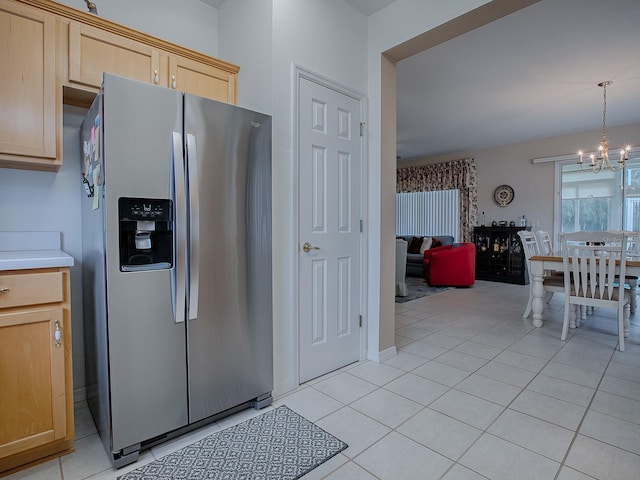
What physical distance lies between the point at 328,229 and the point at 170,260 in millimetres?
1106

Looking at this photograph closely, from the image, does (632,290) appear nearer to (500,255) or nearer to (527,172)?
(500,255)

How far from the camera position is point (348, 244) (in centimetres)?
255

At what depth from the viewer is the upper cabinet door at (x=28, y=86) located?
155cm

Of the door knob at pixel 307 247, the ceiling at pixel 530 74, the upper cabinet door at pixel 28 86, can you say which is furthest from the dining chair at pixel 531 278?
the upper cabinet door at pixel 28 86

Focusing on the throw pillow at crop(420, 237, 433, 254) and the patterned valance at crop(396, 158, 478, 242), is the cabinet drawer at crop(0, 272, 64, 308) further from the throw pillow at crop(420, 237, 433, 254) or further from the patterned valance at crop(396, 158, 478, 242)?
the patterned valance at crop(396, 158, 478, 242)

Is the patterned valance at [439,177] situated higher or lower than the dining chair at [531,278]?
higher

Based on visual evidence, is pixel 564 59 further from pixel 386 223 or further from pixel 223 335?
pixel 223 335

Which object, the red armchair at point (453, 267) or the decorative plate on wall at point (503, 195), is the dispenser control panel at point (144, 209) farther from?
the decorative plate on wall at point (503, 195)

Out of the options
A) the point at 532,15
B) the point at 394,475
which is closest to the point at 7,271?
the point at 394,475

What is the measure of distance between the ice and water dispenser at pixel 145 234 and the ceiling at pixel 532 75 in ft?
9.66

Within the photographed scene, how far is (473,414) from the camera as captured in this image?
193cm

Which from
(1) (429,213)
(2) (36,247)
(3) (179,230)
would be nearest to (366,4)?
(3) (179,230)

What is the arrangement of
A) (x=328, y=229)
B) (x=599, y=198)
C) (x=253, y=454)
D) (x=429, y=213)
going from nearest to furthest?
(x=253, y=454), (x=328, y=229), (x=599, y=198), (x=429, y=213)

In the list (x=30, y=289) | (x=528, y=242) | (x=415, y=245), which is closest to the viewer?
(x=30, y=289)
